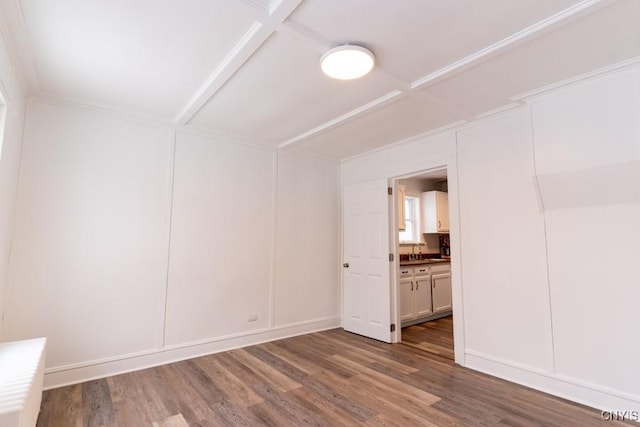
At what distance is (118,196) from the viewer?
3182 millimetres

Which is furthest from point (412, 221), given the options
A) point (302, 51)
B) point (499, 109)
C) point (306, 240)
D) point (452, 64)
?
point (302, 51)

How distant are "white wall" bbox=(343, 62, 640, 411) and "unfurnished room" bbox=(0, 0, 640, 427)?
0.6 inches

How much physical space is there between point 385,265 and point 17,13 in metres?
4.01

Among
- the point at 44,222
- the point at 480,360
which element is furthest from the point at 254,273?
the point at 480,360

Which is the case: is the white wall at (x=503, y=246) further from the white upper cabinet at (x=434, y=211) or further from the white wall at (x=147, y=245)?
the white upper cabinet at (x=434, y=211)

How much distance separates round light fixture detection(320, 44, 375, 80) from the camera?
6.89 ft

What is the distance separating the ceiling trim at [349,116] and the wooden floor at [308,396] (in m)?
2.61

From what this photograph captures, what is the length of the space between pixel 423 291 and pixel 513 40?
12.8 feet

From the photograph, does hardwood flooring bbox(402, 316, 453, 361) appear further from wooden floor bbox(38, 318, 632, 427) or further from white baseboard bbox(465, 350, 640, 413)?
white baseboard bbox(465, 350, 640, 413)

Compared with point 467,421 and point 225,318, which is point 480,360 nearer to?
point 467,421

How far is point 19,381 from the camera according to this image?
5.60ft

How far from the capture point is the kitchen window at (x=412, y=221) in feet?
20.1

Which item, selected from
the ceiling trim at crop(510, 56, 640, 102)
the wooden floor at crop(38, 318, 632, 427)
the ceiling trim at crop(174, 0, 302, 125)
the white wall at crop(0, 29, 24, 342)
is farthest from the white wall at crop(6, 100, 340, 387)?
the ceiling trim at crop(510, 56, 640, 102)

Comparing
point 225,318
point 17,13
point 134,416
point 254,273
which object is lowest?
point 134,416
